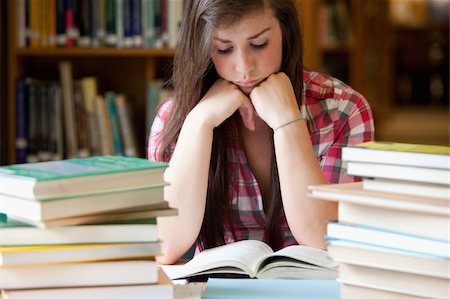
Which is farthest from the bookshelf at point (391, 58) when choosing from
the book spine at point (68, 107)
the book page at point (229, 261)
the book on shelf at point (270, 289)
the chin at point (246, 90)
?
the book on shelf at point (270, 289)

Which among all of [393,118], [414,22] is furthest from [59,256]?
[414,22]

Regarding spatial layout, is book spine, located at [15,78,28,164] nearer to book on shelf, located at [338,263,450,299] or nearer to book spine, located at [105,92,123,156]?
book spine, located at [105,92,123,156]

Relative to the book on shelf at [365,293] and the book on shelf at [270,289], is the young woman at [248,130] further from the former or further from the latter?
the book on shelf at [365,293]

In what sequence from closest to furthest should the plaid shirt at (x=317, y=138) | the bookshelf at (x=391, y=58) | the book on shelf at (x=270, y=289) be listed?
1. the book on shelf at (x=270, y=289)
2. the plaid shirt at (x=317, y=138)
3. the bookshelf at (x=391, y=58)

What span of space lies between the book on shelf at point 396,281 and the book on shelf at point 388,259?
1 centimetres

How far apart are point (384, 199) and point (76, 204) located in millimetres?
387

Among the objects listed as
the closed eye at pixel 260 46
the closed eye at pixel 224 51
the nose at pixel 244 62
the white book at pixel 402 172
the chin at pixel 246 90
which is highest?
the closed eye at pixel 260 46

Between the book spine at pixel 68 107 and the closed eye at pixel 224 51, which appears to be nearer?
the closed eye at pixel 224 51

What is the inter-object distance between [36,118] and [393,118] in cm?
860

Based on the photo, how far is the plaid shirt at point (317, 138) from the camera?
1923 millimetres

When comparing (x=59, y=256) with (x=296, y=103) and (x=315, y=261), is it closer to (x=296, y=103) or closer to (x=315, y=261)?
(x=315, y=261)

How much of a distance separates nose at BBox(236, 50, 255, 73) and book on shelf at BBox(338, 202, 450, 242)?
67cm

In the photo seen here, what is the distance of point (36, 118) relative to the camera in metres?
3.37

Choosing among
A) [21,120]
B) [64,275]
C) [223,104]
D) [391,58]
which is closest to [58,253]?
[64,275]
